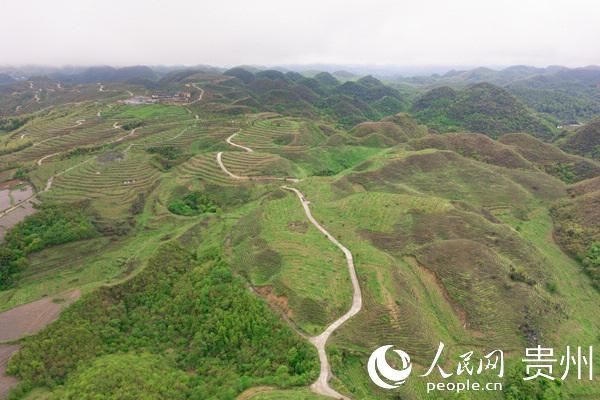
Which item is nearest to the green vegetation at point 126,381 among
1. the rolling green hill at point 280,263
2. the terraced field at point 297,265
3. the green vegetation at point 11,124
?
the rolling green hill at point 280,263

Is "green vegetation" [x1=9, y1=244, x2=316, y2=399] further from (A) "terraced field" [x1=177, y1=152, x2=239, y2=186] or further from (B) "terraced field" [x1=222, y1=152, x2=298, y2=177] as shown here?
(B) "terraced field" [x1=222, y1=152, x2=298, y2=177]

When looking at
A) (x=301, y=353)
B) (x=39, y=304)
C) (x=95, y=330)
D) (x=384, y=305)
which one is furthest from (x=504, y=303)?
(x=39, y=304)

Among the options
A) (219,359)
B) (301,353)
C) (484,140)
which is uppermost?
(484,140)

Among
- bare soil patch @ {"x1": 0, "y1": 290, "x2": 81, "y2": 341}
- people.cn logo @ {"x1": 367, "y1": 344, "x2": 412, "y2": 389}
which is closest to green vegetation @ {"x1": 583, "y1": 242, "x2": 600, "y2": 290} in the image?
people.cn logo @ {"x1": 367, "y1": 344, "x2": 412, "y2": 389}

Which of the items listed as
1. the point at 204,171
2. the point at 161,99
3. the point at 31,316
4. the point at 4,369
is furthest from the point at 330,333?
the point at 161,99

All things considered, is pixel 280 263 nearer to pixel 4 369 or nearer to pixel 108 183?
pixel 4 369

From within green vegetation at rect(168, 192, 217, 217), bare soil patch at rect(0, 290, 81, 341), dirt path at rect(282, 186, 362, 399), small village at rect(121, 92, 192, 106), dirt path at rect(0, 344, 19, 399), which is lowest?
dirt path at rect(0, 344, 19, 399)

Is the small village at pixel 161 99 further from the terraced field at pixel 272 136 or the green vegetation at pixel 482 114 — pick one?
the green vegetation at pixel 482 114

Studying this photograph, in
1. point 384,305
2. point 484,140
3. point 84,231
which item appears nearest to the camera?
point 384,305

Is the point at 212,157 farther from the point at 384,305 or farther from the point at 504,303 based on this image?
the point at 504,303
